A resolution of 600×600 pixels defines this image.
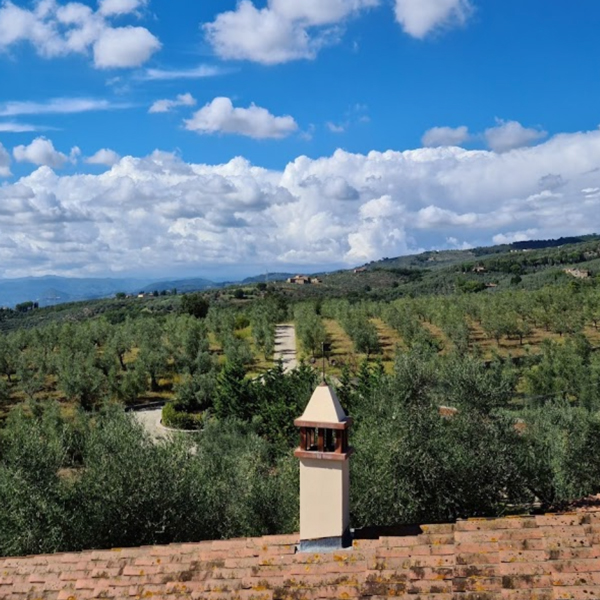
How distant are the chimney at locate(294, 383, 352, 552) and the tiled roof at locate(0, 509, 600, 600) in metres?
0.30

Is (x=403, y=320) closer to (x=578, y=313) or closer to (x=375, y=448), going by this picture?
(x=578, y=313)

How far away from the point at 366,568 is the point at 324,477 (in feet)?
4.92

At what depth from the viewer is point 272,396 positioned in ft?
133

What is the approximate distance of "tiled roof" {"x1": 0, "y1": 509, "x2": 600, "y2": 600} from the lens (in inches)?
284

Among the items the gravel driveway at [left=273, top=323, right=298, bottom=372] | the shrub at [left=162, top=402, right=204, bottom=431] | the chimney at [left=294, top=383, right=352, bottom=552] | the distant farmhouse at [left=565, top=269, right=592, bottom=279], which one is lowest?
the shrub at [left=162, top=402, right=204, bottom=431]

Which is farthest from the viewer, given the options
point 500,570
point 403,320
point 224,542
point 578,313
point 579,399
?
point 403,320

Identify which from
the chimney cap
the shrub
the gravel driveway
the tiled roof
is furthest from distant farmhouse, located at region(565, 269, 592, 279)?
the tiled roof

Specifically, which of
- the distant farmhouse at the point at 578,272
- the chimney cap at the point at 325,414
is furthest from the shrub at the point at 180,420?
the distant farmhouse at the point at 578,272

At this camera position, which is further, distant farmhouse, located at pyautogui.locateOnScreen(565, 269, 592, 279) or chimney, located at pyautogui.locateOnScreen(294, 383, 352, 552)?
distant farmhouse, located at pyautogui.locateOnScreen(565, 269, 592, 279)

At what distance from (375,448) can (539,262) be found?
7251 inches

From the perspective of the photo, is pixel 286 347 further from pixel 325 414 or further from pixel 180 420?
pixel 325 414

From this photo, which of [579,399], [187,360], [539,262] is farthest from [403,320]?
[539,262]

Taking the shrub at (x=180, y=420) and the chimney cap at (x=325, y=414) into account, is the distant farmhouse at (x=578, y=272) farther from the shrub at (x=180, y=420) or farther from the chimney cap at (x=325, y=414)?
the chimney cap at (x=325, y=414)

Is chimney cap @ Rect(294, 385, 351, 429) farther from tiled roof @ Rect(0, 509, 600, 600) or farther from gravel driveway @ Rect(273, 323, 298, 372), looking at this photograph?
gravel driveway @ Rect(273, 323, 298, 372)
